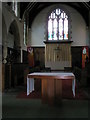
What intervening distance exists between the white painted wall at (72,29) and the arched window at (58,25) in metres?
0.58

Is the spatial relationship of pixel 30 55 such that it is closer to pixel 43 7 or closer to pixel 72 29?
pixel 72 29

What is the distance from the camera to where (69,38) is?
16.0 metres

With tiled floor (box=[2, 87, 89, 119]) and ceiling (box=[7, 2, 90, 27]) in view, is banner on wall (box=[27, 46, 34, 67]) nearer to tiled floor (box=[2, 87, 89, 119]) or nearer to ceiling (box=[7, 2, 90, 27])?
ceiling (box=[7, 2, 90, 27])

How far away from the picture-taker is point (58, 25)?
53.3 feet

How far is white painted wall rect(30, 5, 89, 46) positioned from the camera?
15.9m

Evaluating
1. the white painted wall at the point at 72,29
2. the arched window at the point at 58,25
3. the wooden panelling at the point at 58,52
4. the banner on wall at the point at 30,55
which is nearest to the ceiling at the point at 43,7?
the white painted wall at the point at 72,29

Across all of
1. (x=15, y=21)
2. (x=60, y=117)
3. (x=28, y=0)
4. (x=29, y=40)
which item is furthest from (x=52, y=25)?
(x=60, y=117)

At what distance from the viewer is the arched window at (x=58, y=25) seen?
16.1m

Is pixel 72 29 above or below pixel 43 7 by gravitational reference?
below

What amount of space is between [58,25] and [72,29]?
1425 mm

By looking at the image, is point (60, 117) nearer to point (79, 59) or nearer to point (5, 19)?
point (5, 19)

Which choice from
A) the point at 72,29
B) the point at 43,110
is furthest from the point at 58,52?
the point at 43,110

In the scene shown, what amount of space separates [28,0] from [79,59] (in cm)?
695

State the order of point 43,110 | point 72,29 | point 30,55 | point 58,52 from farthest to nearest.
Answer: point 72,29, point 58,52, point 30,55, point 43,110
